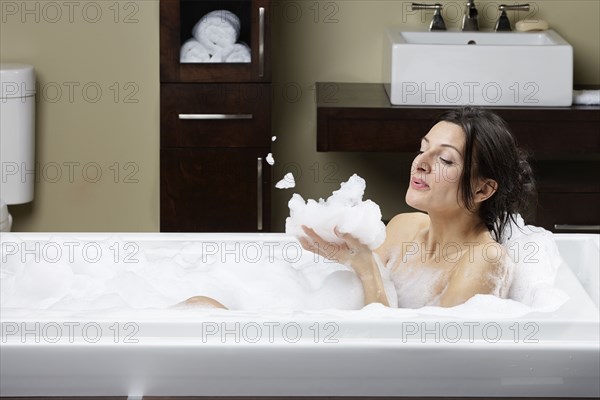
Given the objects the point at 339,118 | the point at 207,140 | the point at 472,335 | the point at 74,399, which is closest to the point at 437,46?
the point at 339,118

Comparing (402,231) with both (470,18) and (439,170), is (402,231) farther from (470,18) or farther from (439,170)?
(470,18)

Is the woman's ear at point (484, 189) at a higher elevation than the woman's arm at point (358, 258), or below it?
higher

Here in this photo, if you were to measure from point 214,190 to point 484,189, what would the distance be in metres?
1.67

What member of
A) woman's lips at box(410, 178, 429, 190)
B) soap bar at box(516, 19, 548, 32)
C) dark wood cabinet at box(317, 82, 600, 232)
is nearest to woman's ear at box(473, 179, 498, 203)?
woman's lips at box(410, 178, 429, 190)

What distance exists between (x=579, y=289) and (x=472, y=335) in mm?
336

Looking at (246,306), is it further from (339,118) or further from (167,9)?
(167,9)

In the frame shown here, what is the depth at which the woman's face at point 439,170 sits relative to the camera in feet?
7.52

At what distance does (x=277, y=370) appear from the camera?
6.82ft

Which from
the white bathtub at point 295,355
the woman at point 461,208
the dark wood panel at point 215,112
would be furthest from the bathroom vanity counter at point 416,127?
the white bathtub at point 295,355

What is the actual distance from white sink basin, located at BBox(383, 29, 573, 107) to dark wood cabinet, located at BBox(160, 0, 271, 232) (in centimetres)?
47

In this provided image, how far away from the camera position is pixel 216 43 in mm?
3740

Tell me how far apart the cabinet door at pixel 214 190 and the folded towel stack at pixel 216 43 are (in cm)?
31

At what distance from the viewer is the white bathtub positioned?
81.2 inches

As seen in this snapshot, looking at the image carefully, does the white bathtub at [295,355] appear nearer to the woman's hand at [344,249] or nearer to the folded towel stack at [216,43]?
the woman's hand at [344,249]
